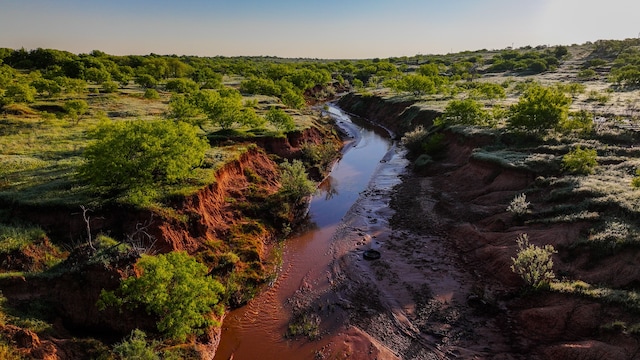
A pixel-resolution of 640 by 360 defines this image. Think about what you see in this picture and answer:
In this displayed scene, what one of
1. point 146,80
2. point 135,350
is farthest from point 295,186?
point 146,80

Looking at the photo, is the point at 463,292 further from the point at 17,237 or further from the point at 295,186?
the point at 17,237

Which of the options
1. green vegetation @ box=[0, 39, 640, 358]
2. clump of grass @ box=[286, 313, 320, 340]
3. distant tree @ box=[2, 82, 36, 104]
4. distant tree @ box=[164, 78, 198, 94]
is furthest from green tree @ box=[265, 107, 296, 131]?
distant tree @ box=[164, 78, 198, 94]

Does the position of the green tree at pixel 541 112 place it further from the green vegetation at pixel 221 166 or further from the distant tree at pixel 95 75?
the distant tree at pixel 95 75

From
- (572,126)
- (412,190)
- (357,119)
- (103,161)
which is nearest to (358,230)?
(412,190)

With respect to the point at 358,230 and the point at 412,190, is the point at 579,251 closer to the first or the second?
the point at 358,230

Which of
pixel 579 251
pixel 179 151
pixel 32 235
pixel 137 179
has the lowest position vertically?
pixel 579 251

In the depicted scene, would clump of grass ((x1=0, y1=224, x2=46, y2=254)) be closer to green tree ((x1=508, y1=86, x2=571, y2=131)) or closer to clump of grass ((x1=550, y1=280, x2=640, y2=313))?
clump of grass ((x1=550, y1=280, x2=640, y2=313))
